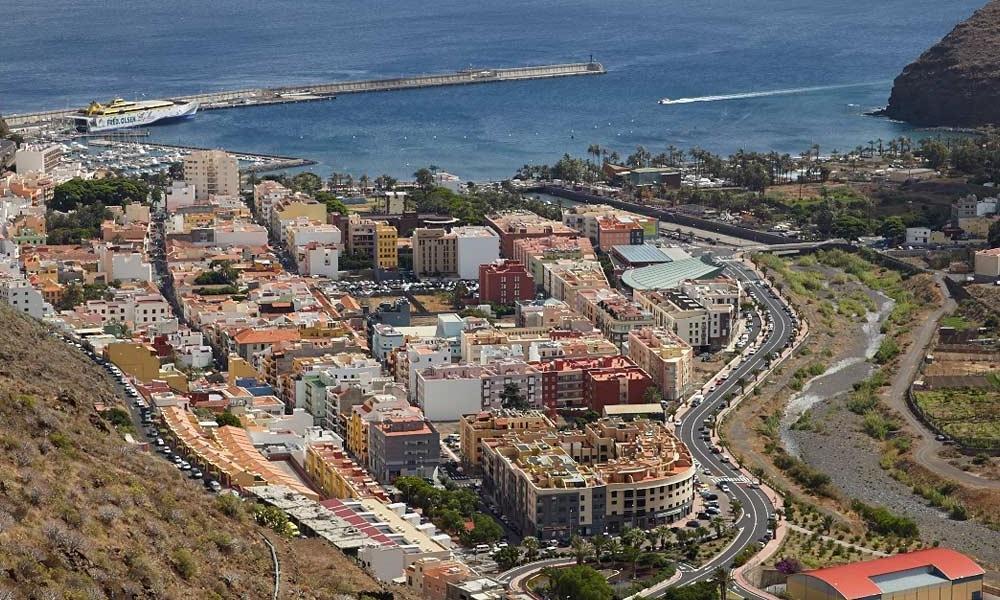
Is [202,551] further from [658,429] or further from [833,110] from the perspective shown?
[833,110]

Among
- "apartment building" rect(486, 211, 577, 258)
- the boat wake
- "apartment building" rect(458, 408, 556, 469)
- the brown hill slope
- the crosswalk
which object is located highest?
the brown hill slope

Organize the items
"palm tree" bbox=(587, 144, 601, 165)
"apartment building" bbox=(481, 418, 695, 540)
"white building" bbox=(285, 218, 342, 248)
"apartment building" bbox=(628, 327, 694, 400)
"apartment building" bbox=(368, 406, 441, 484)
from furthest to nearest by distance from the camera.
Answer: "palm tree" bbox=(587, 144, 601, 165), "white building" bbox=(285, 218, 342, 248), "apartment building" bbox=(628, 327, 694, 400), "apartment building" bbox=(368, 406, 441, 484), "apartment building" bbox=(481, 418, 695, 540)

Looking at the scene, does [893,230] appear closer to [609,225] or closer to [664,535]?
[609,225]

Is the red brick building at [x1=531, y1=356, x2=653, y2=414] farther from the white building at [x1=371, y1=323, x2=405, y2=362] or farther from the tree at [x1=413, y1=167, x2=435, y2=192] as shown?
the tree at [x1=413, y1=167, x2=435, y2=192]

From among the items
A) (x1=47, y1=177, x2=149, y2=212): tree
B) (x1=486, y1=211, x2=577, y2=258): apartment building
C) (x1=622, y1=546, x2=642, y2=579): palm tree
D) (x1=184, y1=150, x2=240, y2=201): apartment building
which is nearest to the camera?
(x1=622, y1=546, x2=642, y2=579): palm tree

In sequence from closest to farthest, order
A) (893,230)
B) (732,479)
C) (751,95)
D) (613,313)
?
(732,479) → (613,313) → (893,230) → (751,95)

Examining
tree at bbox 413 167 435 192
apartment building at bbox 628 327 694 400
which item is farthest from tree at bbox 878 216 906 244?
apartment building at bbox 628 327 694 400

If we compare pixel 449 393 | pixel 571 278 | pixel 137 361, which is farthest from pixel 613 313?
pixel 137 361
